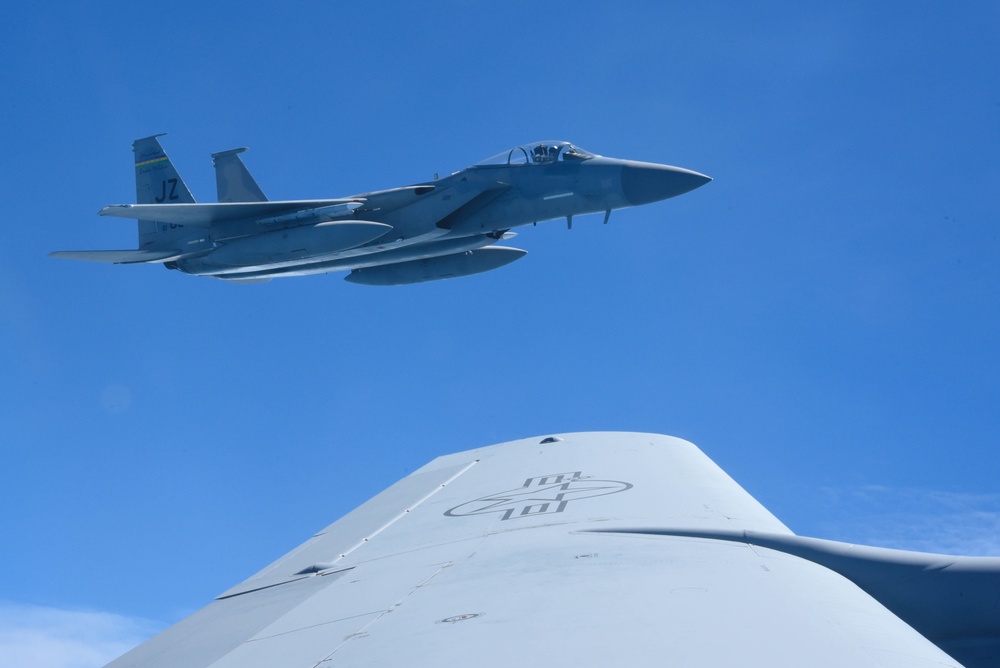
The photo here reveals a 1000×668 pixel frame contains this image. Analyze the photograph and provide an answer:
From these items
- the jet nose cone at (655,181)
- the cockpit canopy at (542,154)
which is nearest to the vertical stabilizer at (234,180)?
the cockpit canopy at (542,154)

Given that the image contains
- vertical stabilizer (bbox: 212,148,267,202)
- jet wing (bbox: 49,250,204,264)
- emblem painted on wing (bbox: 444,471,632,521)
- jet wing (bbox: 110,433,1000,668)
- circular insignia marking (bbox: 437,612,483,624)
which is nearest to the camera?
jet wing (bbox: 110,433,1000,668)

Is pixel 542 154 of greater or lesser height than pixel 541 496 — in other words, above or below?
above

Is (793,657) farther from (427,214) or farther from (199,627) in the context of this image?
(427,214)

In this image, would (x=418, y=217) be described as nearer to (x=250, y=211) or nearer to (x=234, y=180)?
(x=250, y=211)

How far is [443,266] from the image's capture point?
1895 cm

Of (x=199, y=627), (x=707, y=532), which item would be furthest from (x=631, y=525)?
(x=199, y=627)

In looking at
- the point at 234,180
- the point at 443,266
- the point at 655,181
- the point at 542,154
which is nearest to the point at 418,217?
the point at 443,266

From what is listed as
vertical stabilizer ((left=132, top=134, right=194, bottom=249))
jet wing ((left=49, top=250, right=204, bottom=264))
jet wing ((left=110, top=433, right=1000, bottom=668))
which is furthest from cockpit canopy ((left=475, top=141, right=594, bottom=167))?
jet wing ((left=110, top=433, right=1000, bottom=668))

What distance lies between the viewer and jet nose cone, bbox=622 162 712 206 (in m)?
16.5

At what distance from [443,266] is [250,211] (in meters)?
4.41

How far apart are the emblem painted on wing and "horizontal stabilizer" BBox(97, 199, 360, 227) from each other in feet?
39.2

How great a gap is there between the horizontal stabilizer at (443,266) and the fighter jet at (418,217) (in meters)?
0.02

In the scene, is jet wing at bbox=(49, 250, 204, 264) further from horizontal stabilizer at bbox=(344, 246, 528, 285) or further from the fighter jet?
horizontal stabilizer at bbox=(344, 246, 528, 285)

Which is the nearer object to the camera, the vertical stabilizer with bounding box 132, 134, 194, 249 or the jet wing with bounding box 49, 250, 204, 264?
the jet wing with bounding box 49, 250, 204, 264
